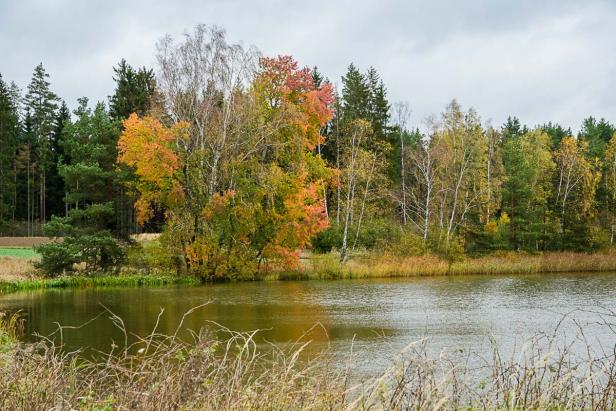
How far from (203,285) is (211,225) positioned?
3700 millimetres

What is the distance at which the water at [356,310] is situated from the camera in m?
14.6

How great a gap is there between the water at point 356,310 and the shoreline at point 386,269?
1.89 meters

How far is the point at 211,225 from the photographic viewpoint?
109 feet

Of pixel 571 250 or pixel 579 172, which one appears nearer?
pixel 571 250

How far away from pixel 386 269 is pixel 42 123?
39.8 meters

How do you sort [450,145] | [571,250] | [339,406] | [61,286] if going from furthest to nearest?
[450,145]
[571,250]
[61,286]
[339,406]

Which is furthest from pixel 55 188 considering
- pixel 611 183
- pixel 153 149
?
pixel 611 183

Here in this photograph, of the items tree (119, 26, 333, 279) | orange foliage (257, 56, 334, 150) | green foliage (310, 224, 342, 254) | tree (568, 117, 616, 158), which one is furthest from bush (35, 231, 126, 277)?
tree (568, 117, 616, 158)

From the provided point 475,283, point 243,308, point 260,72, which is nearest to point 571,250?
point 475,283

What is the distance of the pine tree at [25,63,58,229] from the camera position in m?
56.8

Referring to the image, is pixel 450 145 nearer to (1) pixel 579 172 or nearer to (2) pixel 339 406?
(1) pixel 579 172

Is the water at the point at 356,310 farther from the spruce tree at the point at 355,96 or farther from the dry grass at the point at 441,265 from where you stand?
the spruce tree at the point at 355,96

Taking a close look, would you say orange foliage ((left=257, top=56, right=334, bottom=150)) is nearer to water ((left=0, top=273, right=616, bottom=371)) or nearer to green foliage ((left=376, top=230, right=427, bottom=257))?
green foliage ((left=376, top=230, right=427, bottom=257))

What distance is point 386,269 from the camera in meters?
33.4
